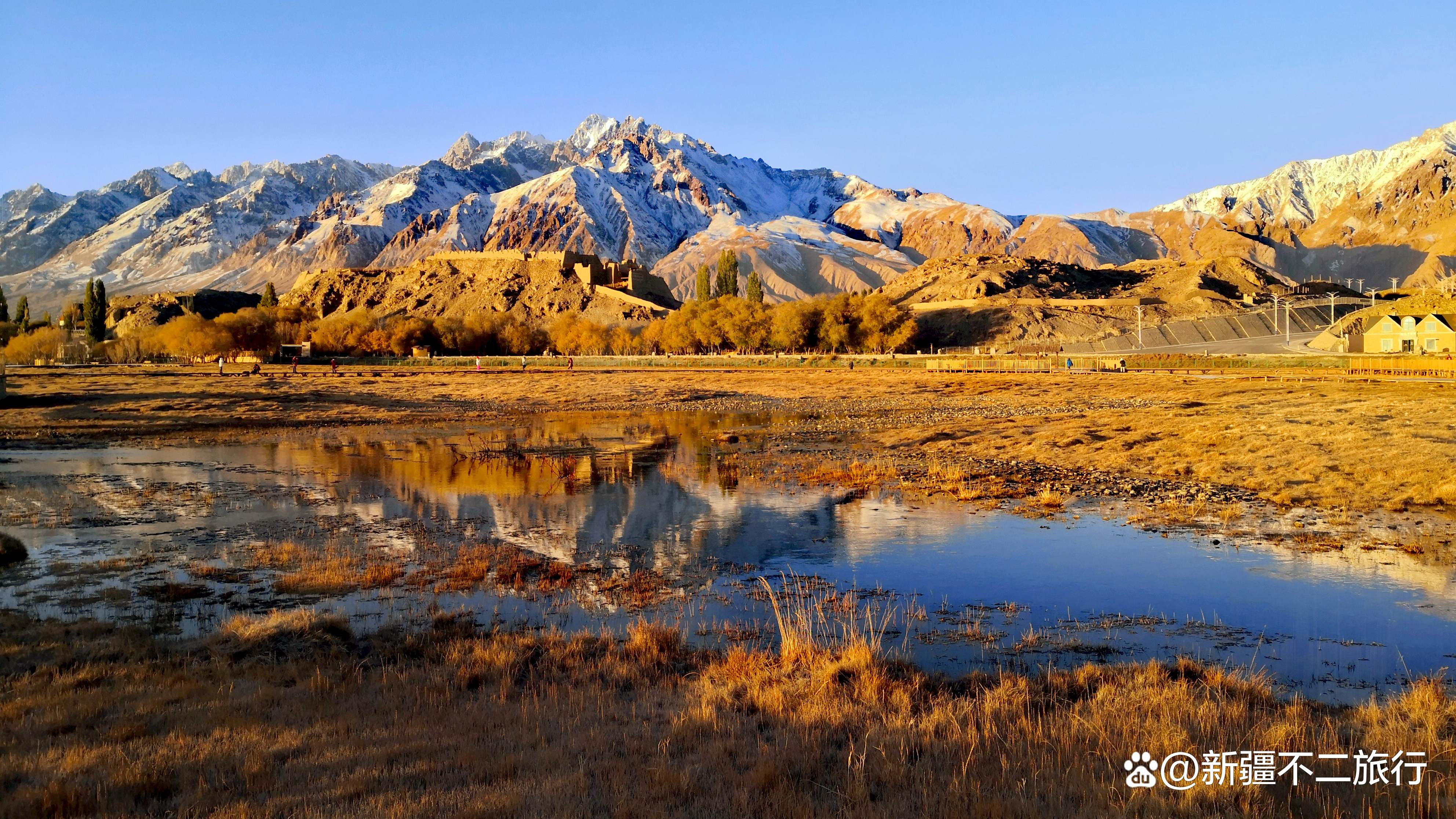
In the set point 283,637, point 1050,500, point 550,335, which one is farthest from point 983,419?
point 550,335

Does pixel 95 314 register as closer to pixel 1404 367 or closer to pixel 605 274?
pixel 605 274

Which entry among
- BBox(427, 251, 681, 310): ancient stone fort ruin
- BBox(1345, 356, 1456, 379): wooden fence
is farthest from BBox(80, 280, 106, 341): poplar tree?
BBox(1345, 356, 1456, 379): wooden fence

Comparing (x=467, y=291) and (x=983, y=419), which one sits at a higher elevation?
(x=467, y=291)

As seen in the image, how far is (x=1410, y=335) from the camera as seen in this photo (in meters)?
79.3

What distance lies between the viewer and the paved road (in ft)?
303

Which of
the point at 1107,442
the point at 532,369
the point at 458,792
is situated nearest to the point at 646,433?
the point at 1107,442

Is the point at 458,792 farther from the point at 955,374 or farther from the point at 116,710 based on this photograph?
the point at 955,374

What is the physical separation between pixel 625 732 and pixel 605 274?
162913 mm

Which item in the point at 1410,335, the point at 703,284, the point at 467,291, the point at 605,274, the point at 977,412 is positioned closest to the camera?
the point at 977,412

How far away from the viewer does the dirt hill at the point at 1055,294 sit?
127938 millimetres

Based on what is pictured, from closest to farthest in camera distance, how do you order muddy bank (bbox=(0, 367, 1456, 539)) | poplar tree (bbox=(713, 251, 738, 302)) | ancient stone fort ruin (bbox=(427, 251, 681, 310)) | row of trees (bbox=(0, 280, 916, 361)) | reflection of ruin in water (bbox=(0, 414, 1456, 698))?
reflection of ruin in water (bbox=(0, 414, 1456, 698)) → muddy bank (bbox=(0, 367, 1456, 539)) → row of trees (bbox=(0, 280, 916, 361)) → ancient stone fort ruin (bbox=(427, 251, 681, 310)) → poplar tree (bbox=(713, 251, 738, 302))

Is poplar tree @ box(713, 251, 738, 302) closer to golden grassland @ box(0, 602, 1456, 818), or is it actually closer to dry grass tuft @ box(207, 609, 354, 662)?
dry grass tuft @ box(207, 609, 354, 662)

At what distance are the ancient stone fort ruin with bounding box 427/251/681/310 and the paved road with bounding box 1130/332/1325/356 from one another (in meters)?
77.6

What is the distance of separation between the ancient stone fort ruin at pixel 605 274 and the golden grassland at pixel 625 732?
140157 mm
